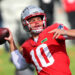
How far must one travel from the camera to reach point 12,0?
13602mm

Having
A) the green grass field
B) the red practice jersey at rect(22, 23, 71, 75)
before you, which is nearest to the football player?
the red practice jersey at rect(22, 23, 71, 75)

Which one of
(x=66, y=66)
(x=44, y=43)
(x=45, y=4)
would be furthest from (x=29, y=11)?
(x=45, y=4)

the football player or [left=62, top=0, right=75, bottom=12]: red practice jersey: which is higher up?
the football player

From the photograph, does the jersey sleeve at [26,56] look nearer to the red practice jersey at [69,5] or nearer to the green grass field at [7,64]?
the green grass field at [7,64]

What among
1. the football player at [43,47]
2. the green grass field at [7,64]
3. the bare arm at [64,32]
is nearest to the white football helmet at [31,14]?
the football player at [43,47]

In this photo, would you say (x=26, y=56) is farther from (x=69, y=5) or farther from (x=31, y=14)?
(x=69, y=5)

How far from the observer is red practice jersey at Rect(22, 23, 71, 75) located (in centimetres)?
443

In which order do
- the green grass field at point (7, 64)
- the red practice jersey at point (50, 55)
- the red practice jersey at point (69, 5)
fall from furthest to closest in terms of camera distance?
the red practice jersey at point (69, 5) < the green grass field at point (7, 64) < the red practice jersey at point (50, 55)

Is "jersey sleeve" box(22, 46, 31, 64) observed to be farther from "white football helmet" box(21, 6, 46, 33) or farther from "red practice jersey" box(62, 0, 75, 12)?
"red practice jersey" box(62, 0, 75, 12)

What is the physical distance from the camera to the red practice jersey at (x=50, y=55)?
443 centimetres

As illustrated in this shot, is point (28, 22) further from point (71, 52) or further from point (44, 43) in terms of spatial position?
point (71, 52)

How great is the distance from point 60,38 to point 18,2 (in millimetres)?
9391

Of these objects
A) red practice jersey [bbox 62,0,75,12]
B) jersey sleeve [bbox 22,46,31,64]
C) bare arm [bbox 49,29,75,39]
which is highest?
bare arm [bbox 49,29,75,39]

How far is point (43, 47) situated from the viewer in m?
4.53
